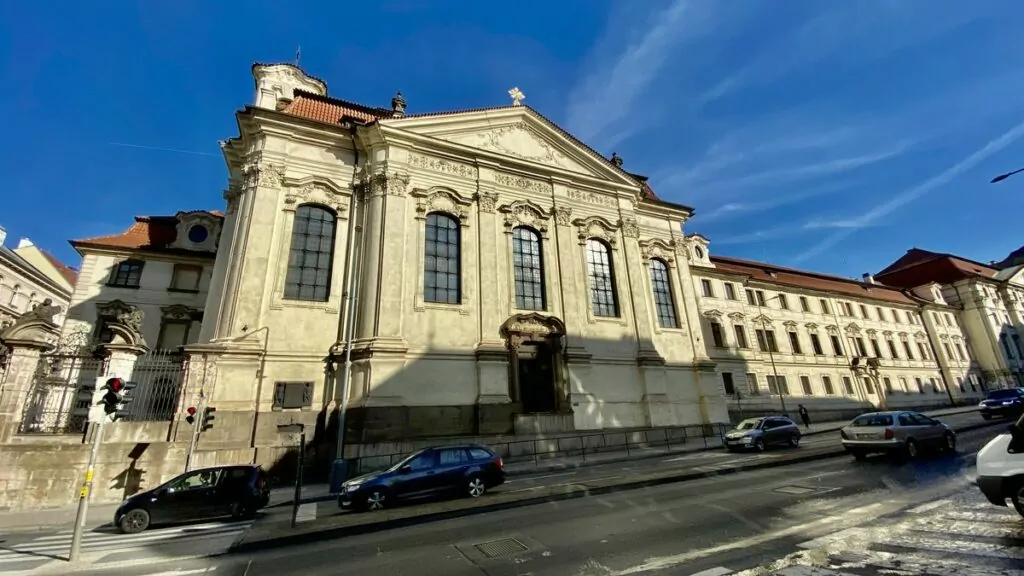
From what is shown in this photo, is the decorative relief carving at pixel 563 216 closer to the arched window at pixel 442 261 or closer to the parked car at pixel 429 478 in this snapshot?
the arched window at pixel 442 261

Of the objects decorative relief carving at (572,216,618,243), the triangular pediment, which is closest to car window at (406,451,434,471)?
the triangular pediment

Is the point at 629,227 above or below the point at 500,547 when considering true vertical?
above

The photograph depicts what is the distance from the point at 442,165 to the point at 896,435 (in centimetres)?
2129

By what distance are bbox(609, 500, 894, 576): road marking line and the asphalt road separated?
0.5 inches

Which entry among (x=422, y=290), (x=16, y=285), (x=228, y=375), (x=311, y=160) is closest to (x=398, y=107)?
(x=311, y=160)

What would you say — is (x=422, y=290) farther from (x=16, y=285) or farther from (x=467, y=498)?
(x=16, y=285)

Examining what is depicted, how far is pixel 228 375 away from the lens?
645 inches

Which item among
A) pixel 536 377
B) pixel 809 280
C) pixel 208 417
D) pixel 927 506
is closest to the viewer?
pixel 927 506

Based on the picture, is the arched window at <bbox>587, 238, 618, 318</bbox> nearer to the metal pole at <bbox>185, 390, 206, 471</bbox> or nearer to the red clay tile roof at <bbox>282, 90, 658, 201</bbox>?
the red clay tile roof at <bbox>282, 90, 658, 201</bbox>

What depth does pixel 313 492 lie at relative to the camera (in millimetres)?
13500

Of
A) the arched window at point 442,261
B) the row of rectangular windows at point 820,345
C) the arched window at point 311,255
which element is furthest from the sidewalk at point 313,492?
the row of rectangular windows at point 820,345

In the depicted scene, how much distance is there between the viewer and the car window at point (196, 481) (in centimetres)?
1052

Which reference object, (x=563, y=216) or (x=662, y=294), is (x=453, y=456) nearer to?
(x=563, y=216)

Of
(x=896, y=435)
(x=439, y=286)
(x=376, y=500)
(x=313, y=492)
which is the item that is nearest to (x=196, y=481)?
(x=313, y=492)
